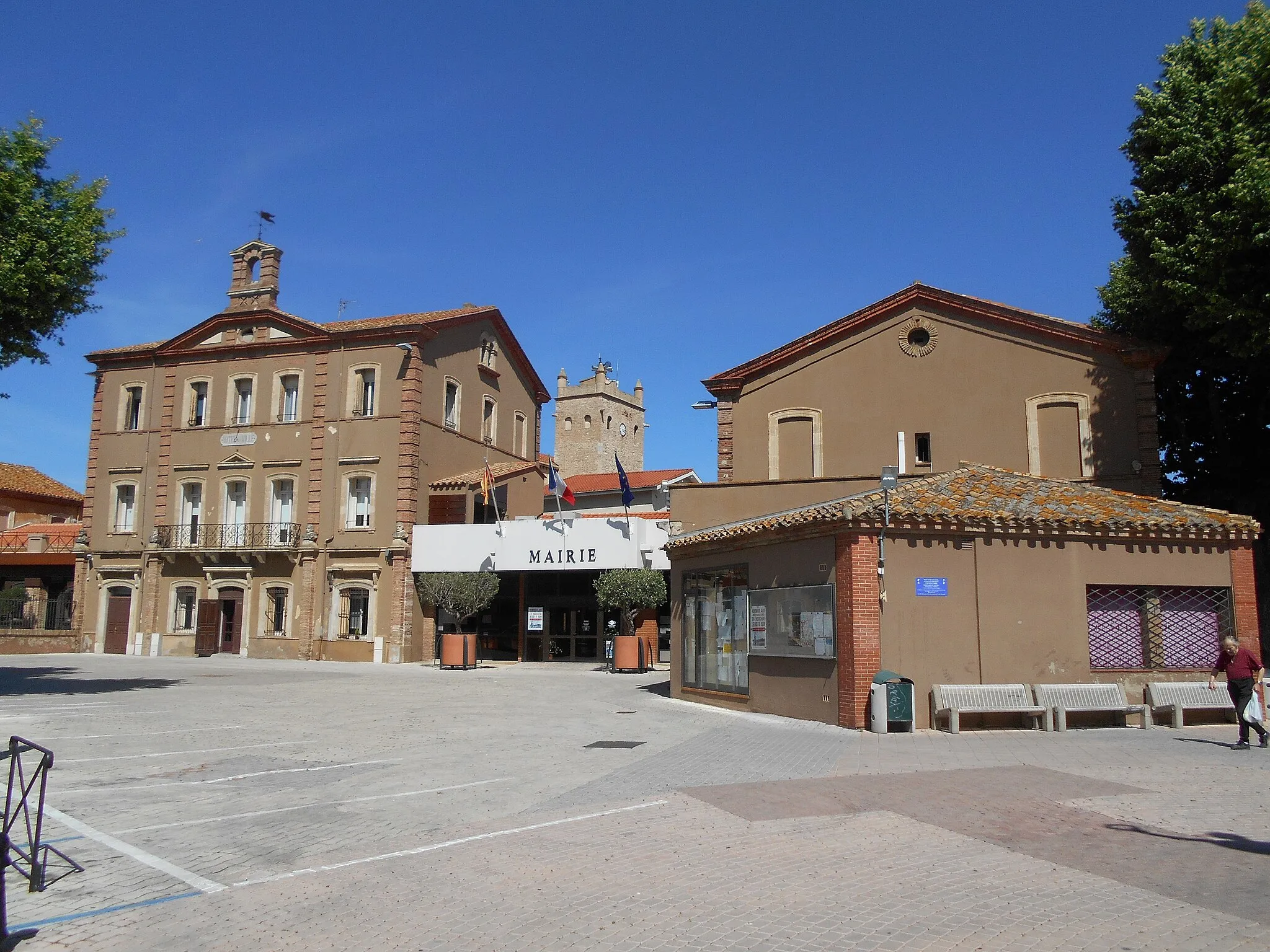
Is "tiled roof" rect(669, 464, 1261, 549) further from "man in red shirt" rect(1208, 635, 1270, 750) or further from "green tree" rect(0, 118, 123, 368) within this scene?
"green tree" rect(0, 118, 123, 368)

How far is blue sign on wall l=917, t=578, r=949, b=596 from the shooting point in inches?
583

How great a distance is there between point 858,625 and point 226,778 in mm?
8547

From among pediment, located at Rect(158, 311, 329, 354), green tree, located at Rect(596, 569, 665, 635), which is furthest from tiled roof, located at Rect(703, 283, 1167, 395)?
pediment, located at Rect(158, 311, 329, 354)

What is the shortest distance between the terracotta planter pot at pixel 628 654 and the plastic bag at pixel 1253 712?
17.7m

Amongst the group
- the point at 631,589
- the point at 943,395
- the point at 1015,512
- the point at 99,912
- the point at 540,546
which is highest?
the point at 943,395

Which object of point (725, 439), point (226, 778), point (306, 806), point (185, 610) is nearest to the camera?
point (306, 806)

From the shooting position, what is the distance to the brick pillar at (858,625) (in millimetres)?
14492

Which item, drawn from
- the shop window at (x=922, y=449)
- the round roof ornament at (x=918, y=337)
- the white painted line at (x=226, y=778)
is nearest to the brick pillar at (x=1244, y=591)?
the shop window at (x=922, y=449)

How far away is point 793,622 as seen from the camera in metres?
16.0

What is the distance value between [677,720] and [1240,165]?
1544cm

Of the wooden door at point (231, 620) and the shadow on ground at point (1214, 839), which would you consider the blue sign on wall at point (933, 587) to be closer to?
the shadow on ground at point (1214, 839)

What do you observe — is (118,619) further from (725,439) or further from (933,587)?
(933,587)

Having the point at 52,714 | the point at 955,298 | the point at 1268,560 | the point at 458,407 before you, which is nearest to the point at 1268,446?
the point at 1268,560

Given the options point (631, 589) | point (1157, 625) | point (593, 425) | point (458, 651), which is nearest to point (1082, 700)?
point (1157, 625)
